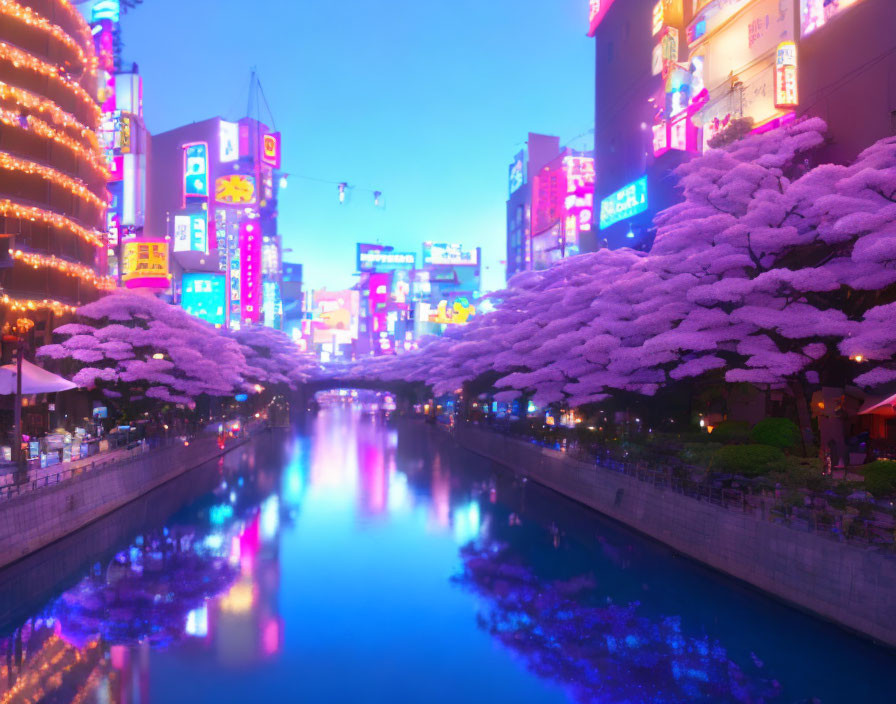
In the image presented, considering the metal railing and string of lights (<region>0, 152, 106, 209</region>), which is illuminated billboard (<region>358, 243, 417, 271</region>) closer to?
string of lights (<region>0, 152, 106, 209</region>)

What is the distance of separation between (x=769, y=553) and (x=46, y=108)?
118 ft

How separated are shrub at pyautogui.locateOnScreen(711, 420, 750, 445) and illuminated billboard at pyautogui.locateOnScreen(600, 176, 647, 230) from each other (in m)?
24.6

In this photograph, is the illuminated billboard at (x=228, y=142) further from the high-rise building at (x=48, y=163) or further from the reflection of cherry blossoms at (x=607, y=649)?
the reflection of cherry blossoms at (x=607, y=649)

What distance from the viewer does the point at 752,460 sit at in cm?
1923

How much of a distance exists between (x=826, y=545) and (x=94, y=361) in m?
32.0

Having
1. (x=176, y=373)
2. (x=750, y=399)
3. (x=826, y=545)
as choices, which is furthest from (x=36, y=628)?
(x=750, y=399)

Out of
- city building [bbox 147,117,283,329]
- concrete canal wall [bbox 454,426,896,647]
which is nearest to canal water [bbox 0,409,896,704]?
concrete canal wall [bbox 454,426,896,647]

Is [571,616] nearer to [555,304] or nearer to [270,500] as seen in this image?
[270,500]

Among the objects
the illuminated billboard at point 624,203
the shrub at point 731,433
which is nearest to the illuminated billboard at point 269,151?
the illuminated billboard at point 624,203

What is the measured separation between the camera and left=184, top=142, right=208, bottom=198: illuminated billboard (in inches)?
2712

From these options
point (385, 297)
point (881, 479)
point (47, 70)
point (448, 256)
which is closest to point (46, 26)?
point (47, 70)

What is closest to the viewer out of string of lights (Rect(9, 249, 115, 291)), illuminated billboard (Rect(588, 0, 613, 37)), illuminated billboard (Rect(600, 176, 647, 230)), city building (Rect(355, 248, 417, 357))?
string of lights (Rect(9, 249, 115, 291))

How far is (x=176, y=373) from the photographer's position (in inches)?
1604

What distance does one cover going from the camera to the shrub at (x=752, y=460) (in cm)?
1905
